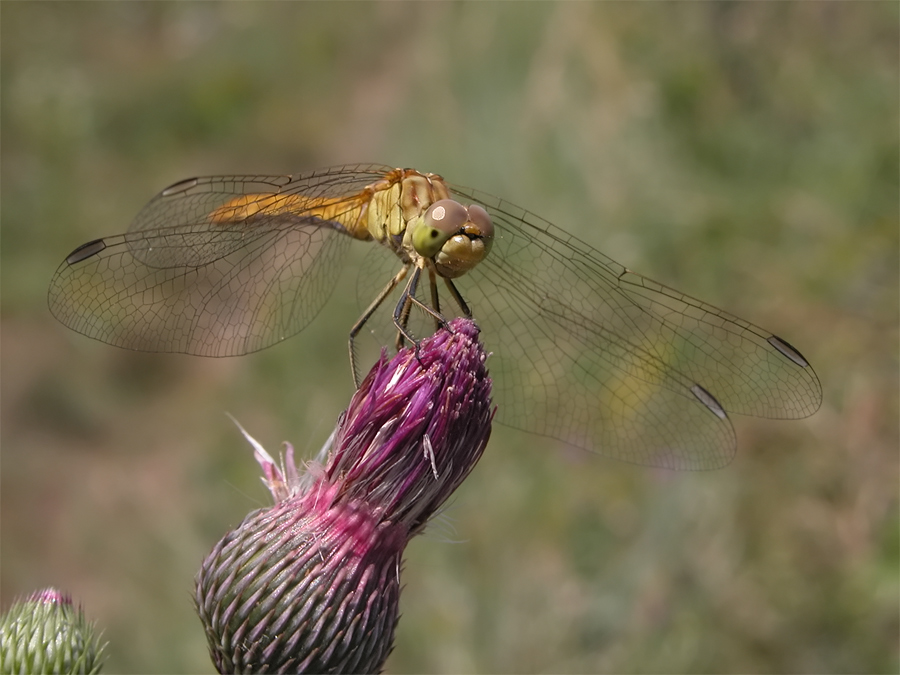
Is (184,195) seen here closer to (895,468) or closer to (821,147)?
(895,468)

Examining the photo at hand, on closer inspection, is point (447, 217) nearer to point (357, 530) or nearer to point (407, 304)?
point (407, 304)

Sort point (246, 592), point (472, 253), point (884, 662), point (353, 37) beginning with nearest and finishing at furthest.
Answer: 1. point (246, 592)
2. point (472, 253)
3. point (884, 662)
4. point (353, 37)

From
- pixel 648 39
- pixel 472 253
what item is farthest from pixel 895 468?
pixel 648 39

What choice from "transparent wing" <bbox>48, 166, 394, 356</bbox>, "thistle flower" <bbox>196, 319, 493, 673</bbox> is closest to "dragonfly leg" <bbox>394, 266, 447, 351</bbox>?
"thistle flower" <bbox>196, 319, 493, 673</bbox>

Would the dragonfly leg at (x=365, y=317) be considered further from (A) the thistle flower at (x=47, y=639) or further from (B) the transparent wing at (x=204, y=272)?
(A) the thistle flower at (x=47, y=639)

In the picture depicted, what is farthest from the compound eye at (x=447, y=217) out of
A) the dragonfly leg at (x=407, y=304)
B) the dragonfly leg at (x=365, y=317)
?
the dragonfly leg at (x=365, y=317)

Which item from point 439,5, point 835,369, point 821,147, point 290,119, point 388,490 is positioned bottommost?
point 388,490
